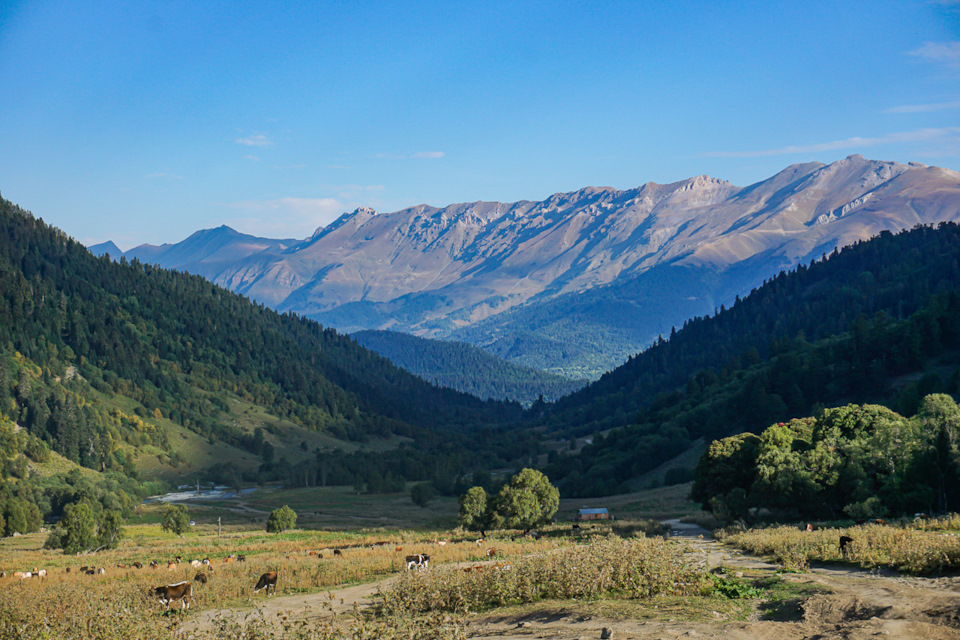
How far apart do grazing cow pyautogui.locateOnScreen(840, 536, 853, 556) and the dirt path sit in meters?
6.02

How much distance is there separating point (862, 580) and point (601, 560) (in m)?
9.34

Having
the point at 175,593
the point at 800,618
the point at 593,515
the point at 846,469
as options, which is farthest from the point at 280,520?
the point at 800,618

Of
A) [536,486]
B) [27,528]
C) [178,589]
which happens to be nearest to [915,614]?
[178,589]

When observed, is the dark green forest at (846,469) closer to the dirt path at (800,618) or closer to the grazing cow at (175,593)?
the dirt path at (800,618)

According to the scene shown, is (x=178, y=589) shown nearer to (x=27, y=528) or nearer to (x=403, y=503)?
(x=27, y=528)

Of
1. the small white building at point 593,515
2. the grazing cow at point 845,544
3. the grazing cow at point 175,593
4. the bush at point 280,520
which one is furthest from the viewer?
the bush at point 280,520

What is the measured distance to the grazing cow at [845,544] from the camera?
34.6 metres

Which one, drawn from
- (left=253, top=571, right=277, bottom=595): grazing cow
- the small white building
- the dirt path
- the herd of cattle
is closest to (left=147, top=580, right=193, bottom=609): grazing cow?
the herd of cattle

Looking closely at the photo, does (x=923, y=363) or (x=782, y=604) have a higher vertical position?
(x=923, y=363)

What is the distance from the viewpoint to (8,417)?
17975 centimetres

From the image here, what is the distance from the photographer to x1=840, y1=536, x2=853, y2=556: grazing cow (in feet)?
113

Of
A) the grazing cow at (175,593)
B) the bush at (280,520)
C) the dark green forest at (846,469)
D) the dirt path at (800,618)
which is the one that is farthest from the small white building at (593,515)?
the dirt path at (800,618)

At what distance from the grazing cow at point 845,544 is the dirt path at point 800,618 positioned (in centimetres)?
602

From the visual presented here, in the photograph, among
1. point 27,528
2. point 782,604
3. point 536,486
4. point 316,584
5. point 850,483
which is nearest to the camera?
point 782,604
